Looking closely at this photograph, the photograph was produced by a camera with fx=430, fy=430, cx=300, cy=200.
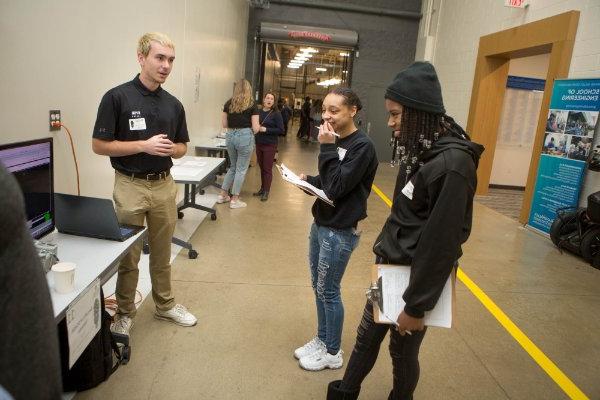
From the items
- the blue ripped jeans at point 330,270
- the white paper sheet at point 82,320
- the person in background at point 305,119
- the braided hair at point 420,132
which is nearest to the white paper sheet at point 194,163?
the blue ripped jeans at point 330,270

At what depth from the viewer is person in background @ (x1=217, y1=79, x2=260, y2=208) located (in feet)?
17.6

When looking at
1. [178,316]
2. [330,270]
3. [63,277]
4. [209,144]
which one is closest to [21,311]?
[63,277]

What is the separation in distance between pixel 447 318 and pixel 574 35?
511 centimetres

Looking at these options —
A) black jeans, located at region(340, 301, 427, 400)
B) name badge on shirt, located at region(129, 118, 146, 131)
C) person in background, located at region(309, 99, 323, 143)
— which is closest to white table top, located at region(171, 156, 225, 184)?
name badge on shirt, located at region(129, 118, 146, 131)

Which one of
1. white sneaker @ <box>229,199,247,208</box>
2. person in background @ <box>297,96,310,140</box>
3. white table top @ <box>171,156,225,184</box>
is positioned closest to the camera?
white table top @ <box>171,156,225,184</box>

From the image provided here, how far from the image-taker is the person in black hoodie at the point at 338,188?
196 cm

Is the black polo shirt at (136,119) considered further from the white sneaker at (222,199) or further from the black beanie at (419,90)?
the white sneaker at (222,199)

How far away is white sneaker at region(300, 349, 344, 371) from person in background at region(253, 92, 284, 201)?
373 cm

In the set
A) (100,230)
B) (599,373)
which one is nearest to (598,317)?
(599,373)

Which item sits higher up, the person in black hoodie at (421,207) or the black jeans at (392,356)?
the person in black hoodie at (421,207)

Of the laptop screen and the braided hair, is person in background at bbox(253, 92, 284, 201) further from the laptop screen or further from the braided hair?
the braided hair

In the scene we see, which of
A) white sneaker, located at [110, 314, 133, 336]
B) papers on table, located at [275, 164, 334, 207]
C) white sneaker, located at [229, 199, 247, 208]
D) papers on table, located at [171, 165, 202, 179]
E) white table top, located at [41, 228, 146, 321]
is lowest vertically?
white sneaker, located at [110, 314, 133, 336]

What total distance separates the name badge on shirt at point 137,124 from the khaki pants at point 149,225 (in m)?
0.26

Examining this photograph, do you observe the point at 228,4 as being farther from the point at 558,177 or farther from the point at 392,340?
the point at 392,340
